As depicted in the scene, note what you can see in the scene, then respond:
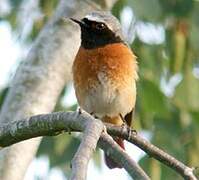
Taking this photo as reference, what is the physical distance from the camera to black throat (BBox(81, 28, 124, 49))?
170 inches

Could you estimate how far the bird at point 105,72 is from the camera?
409 centimetres

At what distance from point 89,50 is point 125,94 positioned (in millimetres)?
376

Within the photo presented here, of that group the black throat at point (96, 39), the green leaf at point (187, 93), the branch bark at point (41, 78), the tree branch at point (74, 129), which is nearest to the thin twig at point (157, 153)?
the tree branch at point (74, 129)

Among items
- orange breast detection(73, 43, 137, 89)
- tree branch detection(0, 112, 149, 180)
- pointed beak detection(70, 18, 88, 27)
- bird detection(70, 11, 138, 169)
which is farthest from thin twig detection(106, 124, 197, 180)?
pointed beak detection(70, 18, 88, 27)

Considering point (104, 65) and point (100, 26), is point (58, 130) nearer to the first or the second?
point (104, 65)

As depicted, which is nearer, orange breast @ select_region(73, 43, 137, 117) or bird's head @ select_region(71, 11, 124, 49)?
orange breast @ select_region(73, 43, 137, 117)

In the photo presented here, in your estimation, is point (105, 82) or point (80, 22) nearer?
point (105, 82)

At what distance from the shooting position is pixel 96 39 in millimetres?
4367

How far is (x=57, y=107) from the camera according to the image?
17.1 feet

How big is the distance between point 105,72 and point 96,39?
34cm

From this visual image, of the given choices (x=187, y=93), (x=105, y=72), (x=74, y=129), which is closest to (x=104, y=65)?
(x=105, y=72)

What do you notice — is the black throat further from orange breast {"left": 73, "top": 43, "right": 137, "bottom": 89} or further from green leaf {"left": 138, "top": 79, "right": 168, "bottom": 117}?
green leaf {"left": 138, "top": 79, "right": 168, "bottom": 117}

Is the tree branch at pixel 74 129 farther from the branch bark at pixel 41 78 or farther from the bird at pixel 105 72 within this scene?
the bird at pixel 105 72

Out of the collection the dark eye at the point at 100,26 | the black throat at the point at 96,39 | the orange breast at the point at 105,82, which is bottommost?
the orange breast at the point at 105,82
